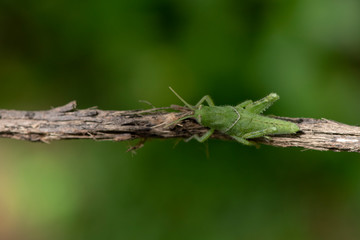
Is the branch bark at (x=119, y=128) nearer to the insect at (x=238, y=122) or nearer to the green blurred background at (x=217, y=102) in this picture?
the insect at (x=238, y=122)

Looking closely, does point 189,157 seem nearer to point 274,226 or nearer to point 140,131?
point 274,226

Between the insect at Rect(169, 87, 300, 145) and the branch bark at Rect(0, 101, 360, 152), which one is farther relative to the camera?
the insect at Rect(169, 87, 300, 145)

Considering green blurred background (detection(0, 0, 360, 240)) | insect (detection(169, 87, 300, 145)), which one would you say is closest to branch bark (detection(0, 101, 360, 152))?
insect (detection(169, 87, 300, 145))

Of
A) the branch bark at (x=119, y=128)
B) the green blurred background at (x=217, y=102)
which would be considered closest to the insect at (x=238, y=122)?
the branch bark at (x=119, y=128)

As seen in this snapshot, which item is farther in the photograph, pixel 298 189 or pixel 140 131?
pixel 298 189

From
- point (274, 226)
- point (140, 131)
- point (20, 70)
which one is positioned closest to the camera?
point (140, 131)

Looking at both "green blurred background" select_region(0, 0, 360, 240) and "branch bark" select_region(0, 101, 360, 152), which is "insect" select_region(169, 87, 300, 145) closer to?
"branch bark" select_region(0, 101, 360, 152)

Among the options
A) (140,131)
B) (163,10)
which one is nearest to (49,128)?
(140,131)
